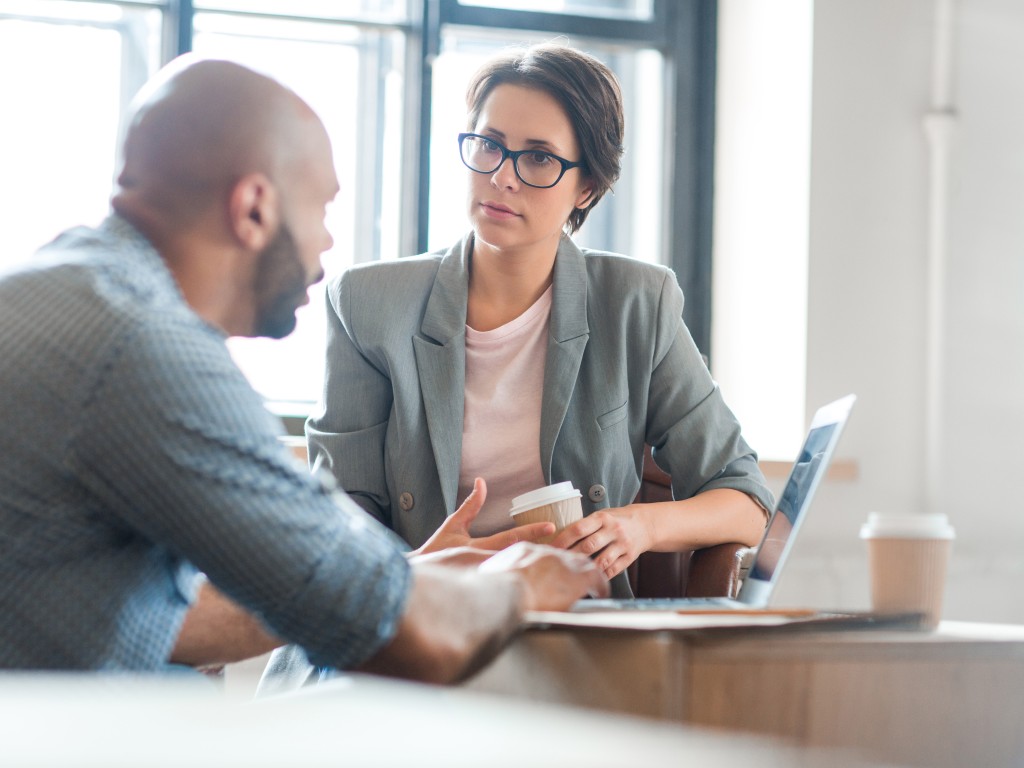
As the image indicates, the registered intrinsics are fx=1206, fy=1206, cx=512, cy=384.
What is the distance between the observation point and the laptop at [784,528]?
1229mm

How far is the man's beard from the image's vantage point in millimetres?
1034

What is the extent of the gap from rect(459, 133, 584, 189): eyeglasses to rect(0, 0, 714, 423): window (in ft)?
3.31

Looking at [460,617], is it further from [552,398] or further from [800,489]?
[552,398]

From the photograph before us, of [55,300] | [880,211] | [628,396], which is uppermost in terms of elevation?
[880,211]

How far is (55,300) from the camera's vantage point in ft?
2.85

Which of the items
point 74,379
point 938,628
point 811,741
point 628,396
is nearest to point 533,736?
point 74,379

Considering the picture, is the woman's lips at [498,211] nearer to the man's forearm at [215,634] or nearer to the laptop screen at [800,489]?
the laptop screen at [800,489]

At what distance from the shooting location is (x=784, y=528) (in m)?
1.34

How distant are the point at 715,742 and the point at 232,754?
10cm

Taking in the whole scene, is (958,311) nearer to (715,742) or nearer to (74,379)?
(74,379)

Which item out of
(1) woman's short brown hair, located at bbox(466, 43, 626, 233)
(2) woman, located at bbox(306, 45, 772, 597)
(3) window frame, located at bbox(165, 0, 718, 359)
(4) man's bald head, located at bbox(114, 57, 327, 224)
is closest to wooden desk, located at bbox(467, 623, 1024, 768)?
(4) man's bald head, located at bbox(114, 57, 327, 224)

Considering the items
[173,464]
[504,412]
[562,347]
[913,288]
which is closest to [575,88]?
[562,347]

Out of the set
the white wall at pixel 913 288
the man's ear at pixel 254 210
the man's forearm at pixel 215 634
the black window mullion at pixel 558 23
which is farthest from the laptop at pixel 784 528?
the black window mullion at pixel 558 23

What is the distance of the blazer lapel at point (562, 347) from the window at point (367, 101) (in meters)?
1.10
